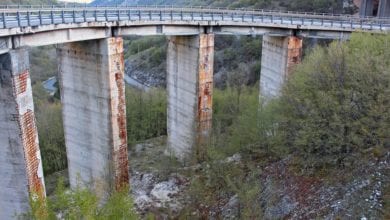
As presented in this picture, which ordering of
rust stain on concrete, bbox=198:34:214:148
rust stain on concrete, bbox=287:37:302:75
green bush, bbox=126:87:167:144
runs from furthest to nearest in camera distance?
green bush, bbox=126:87:167:144 < rust stain on concrete, bbox=287:37:302:75 < rust stain on concrete, bbox=198:34:214:148

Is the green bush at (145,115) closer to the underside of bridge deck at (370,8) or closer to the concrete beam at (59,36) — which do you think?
the concrete beam at (59,36)

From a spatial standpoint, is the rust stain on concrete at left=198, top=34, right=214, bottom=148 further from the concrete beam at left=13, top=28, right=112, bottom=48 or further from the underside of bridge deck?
the underside of bridge deck

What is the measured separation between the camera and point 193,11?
106 feet

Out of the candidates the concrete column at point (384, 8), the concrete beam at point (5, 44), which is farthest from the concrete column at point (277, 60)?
the concrete column at point (384, 8)

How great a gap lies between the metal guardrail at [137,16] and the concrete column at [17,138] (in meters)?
2.06

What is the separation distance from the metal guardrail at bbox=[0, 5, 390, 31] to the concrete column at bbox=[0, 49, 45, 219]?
2.06 meters

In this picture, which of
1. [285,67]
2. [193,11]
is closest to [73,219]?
[193,11]

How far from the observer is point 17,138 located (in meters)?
19.8

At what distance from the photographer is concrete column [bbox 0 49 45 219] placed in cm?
1928

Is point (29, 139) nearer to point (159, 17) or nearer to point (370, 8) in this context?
point (159, 17)

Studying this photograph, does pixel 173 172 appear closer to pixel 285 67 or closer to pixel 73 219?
pixel 285 67

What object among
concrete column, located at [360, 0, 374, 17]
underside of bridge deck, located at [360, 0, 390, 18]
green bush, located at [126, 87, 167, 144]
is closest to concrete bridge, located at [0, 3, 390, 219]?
green bush, located at [126, 87, 167, 144]

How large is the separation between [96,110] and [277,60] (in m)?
17.3

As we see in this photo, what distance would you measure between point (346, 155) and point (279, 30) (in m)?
18.3
